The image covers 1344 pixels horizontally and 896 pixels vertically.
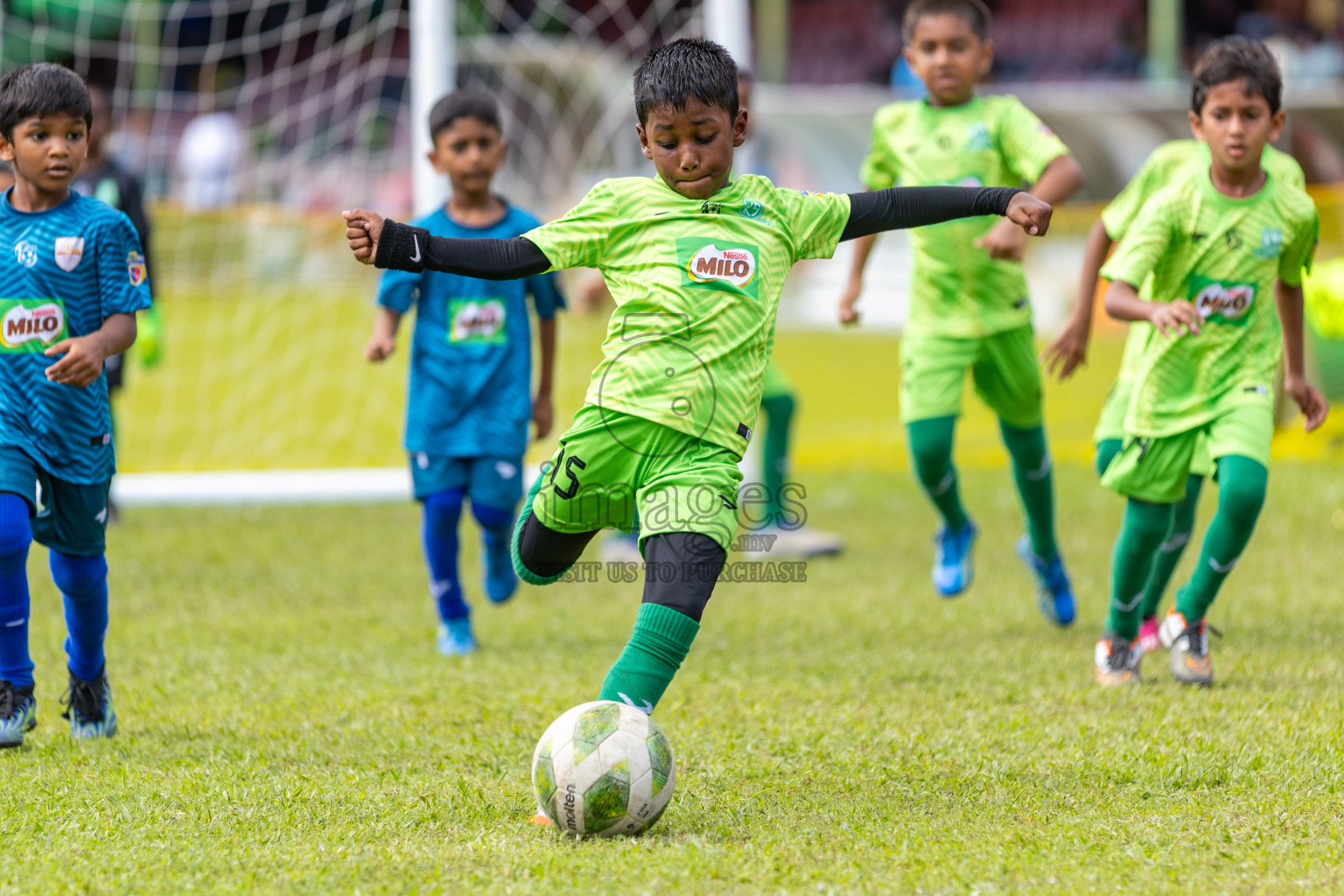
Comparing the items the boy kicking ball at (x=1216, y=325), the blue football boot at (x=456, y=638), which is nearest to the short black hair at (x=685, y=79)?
the boy kicking ball at (x=1216, y=325)

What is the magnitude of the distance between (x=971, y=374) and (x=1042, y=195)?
76 centimetres

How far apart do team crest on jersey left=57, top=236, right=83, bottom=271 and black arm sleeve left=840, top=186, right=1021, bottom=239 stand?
2.00 m

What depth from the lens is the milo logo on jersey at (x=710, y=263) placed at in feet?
11.3

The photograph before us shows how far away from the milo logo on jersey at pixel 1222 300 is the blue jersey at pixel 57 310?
119 inches

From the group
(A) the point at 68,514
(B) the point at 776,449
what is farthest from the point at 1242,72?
(B) the point at 776,449

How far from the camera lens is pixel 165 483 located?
9.09 meters

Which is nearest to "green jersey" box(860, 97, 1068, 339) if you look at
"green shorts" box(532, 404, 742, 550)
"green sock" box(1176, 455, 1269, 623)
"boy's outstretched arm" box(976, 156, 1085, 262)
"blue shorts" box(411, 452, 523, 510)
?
"boy's outstretched arm" box(976, 156, 1085, 262)

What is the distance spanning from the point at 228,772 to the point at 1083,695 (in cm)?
245

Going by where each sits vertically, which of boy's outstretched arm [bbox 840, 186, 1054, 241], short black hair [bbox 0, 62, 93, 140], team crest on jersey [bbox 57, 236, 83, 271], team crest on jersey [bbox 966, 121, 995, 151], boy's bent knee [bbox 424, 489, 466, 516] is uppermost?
short black hair [bbox 0, 62, 93, 140]

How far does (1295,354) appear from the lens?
15.1ft

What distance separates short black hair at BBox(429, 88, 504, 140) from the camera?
5.39 meters

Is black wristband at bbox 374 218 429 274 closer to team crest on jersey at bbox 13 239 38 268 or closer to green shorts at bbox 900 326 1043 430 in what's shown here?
team crest on jersey at bbox 13 239 38 268

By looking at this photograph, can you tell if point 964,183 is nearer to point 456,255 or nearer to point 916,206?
point 916,206

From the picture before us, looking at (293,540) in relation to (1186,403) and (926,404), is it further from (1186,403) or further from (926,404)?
(1186,403)
